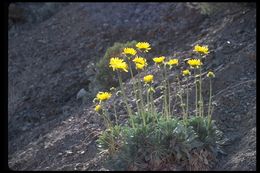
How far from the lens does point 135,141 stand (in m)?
4.53

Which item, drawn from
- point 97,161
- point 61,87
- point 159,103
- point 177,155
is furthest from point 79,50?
point 177,155

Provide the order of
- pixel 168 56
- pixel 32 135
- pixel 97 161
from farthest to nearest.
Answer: pixel 168 56 → pixel 32 135 → pixel 97 161

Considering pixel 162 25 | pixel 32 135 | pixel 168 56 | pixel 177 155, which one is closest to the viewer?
pixel 177 155

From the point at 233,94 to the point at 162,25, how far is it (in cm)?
286

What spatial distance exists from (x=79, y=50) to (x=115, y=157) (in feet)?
12.4

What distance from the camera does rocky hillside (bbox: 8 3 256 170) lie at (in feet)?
17.2

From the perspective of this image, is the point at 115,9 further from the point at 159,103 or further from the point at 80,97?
the point at 159,103

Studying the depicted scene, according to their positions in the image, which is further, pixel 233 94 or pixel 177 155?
pixel 233 94

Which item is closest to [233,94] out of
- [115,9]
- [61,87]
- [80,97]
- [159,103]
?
[159,103]

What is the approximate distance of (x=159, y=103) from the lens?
18.3 ft

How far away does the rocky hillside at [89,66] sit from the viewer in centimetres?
525

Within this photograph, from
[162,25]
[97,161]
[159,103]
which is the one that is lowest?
[97,161]

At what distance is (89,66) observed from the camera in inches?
301

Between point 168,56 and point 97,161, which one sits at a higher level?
point 168,56
